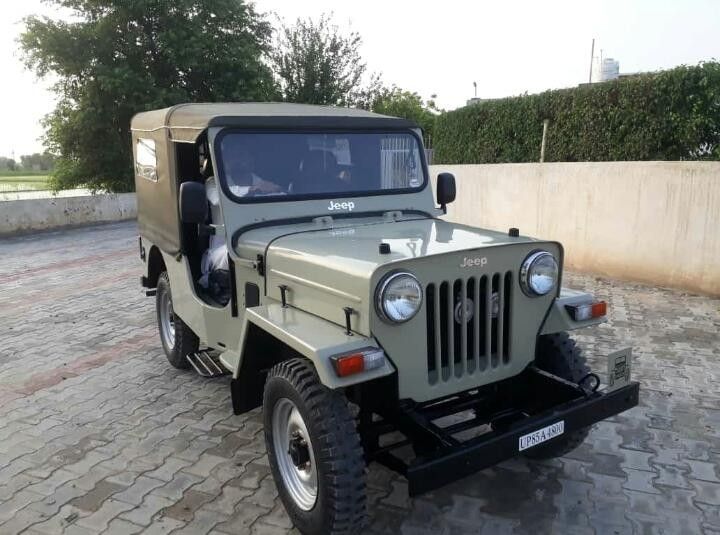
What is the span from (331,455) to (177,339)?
9.18ft

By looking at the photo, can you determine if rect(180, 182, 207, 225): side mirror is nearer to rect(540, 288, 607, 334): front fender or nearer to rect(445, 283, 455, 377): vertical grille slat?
rect(445, 283, 455, 377): vertical grille slat

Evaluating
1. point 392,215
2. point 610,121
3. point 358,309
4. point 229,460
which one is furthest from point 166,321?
point 610,121

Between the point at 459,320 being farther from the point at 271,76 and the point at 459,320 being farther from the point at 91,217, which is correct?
the point at 271,76

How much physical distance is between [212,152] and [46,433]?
2.22 metres

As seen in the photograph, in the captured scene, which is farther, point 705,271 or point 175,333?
point 705,271

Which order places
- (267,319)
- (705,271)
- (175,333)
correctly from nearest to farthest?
(267,319)
(175,333)
(705,271)

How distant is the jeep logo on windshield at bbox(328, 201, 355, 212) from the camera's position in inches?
147

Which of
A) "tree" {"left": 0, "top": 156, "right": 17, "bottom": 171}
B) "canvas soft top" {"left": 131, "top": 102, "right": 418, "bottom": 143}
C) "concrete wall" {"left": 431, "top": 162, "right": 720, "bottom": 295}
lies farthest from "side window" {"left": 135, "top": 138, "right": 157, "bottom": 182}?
"tree" {"left": 0, "top": 156, "right": 17, "bottom": 171}

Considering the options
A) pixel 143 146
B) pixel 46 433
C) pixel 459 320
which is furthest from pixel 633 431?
pixel 143 146

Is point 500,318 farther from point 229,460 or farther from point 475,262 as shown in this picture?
point 229,460

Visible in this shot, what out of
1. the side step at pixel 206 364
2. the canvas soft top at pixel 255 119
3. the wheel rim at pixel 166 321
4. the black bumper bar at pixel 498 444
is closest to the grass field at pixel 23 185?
the wheel rim at pixel 166 321

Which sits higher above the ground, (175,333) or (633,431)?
(175,333)

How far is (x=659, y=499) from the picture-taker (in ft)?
9.90

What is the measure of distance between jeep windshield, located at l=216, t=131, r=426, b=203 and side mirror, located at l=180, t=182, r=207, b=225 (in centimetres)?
22
